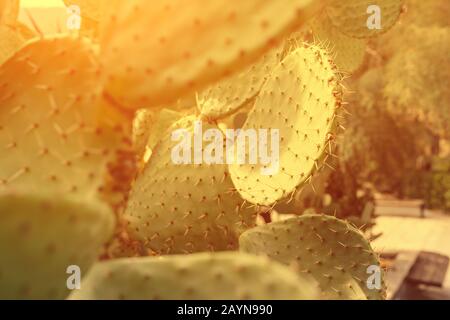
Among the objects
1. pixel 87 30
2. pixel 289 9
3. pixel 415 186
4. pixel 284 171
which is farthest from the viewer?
pixel 415 186

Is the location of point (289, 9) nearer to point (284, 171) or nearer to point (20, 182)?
point (20, 182)

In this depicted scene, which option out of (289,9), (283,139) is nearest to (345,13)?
(283,139)

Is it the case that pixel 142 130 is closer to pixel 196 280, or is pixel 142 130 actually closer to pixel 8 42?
pixel 8 42

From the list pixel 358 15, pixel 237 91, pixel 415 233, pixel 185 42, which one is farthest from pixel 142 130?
pixel 415 233

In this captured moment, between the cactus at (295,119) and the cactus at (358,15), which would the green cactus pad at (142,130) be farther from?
the cactus at (358,15)

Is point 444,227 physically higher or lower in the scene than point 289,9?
lower

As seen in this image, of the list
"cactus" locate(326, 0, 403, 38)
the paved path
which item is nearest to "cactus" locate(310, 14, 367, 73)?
"cactus" locate(326, 0, 403, 38)

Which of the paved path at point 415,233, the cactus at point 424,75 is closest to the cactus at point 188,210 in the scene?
the paved path at point 415,233
